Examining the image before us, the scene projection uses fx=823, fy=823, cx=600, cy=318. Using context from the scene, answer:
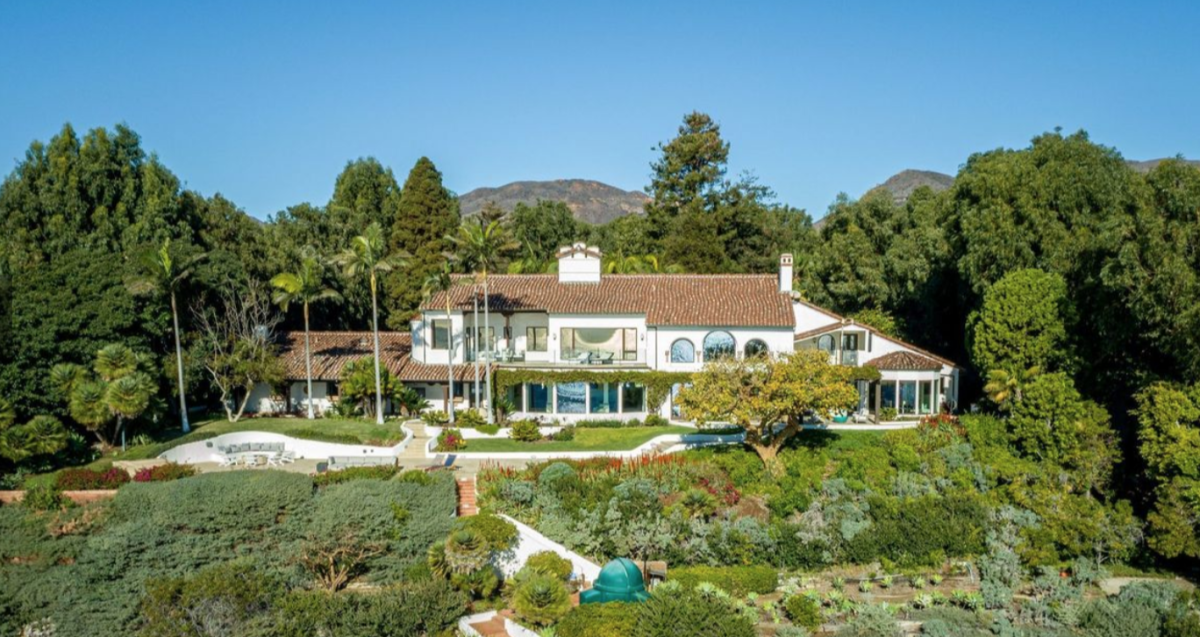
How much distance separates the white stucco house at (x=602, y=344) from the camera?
3684cm

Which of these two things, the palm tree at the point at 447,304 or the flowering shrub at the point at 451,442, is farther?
the palm tree at the point at 447,304

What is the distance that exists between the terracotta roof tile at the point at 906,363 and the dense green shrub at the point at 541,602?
21.5 m

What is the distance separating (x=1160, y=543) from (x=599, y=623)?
1613 cm

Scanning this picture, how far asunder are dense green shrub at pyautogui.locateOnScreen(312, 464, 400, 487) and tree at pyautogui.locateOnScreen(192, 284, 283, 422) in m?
12.1

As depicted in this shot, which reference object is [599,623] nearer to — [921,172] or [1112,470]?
[1112,470]

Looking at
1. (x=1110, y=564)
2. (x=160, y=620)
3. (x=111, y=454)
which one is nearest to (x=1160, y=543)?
(x=1110, y=564)

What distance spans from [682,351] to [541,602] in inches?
762

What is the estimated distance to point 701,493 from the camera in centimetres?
2462

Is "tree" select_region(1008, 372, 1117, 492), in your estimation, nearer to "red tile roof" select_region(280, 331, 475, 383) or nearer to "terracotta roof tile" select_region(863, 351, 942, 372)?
"terracotta roof tile" select_region(863, 351, 942, 372)

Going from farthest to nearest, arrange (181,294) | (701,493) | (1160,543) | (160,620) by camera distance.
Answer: (181,294) < (701,493) < (1160,543) < (160,620)

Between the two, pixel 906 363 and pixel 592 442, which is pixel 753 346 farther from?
pixel 592 442

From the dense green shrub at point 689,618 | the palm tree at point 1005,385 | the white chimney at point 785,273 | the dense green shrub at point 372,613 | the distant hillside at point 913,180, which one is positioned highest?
the distant hillside at point 913,180

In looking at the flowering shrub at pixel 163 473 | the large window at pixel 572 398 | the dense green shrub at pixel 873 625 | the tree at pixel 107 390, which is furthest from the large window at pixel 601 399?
the dense green shrub at pixel 873 625

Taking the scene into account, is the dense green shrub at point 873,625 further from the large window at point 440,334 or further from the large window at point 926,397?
the large window at point 440,334
